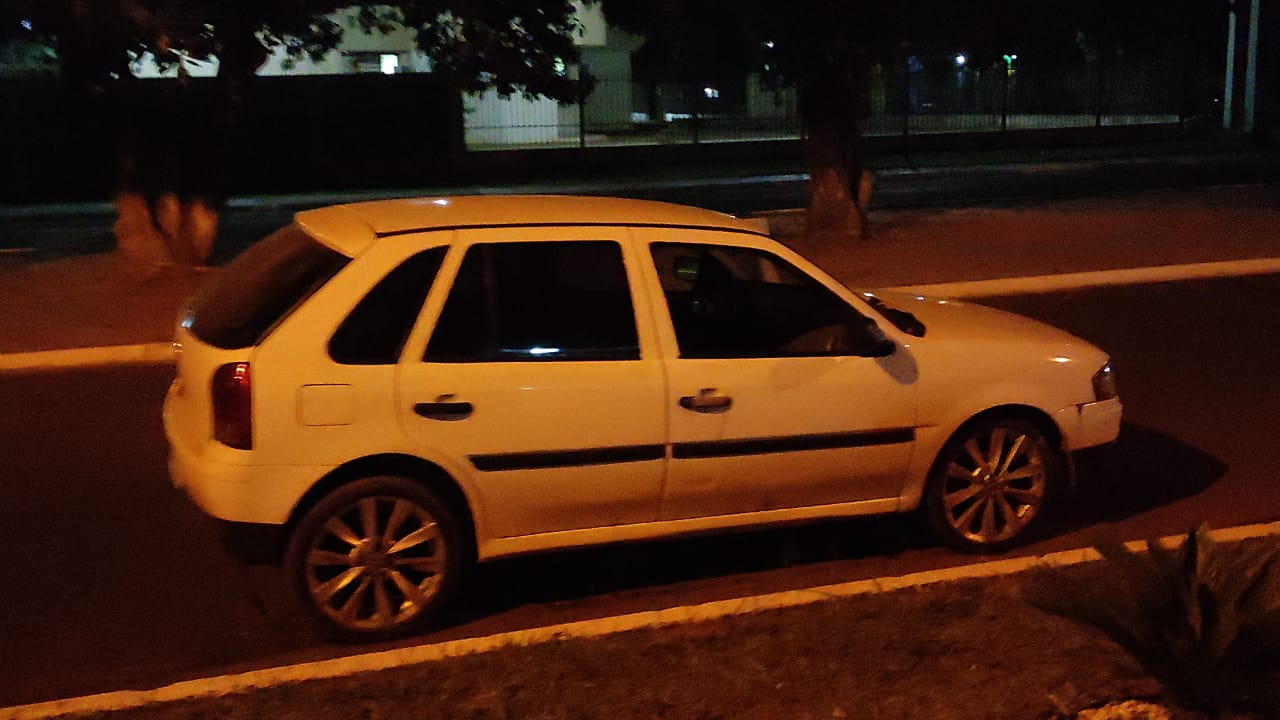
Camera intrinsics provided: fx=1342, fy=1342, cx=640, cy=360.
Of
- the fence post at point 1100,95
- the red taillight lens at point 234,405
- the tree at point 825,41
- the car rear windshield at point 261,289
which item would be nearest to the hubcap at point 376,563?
the red taillight lens at point 234,405

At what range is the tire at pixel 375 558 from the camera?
5.08 meters

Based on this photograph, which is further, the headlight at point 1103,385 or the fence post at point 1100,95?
the fence post at point 1100,95

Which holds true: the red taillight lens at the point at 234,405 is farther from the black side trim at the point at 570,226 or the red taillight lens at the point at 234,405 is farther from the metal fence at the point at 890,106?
the metal fence at the point at 890,106

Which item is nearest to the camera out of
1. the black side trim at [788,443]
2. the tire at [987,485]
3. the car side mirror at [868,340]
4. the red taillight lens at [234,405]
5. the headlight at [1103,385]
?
the red taillight lens at [234,405]

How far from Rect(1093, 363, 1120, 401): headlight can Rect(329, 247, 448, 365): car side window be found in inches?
122

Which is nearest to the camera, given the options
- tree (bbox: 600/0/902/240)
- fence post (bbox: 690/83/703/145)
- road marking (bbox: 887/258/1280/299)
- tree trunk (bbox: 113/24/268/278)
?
road marking (bbox: 887/258/1280/299)

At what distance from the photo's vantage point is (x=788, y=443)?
5586mm

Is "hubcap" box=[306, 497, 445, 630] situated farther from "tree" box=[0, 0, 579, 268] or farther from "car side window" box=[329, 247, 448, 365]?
"tree" box=[0, 0, 579, 268]

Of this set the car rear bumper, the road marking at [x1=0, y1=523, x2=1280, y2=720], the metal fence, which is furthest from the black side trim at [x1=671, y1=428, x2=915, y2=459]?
the metal fence

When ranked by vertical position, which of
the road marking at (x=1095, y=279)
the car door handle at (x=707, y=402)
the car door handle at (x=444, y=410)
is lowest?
the road marking at (x=1095, y=279)

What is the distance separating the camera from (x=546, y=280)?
5.36m

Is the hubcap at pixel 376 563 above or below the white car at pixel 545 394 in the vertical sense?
below

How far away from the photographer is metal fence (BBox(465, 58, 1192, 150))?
3112cm

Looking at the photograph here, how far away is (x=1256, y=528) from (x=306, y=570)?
4.24 m
